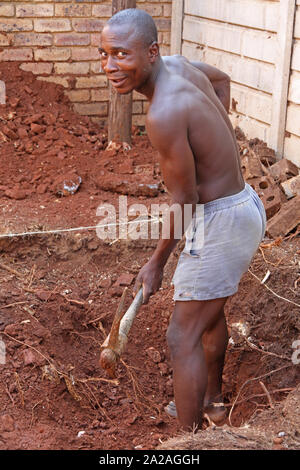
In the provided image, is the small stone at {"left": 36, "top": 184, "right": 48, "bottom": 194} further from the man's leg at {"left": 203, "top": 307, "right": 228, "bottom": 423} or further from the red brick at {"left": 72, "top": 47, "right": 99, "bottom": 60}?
the man's leg at {"left": 203, "top": 307, "right": 228, "bottom": 423}

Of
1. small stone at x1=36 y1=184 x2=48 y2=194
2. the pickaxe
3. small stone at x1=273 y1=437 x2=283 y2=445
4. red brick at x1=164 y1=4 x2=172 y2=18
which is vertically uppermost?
red brick at x1=164 y1=4 x2=172 y2=18

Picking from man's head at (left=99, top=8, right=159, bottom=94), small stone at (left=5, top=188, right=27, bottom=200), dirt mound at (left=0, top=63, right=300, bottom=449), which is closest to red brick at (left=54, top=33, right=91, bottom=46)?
dirt mound at (left=0, top=63, right=300, bottom=449)

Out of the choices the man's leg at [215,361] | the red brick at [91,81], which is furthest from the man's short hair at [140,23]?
the red brick at [91,81]

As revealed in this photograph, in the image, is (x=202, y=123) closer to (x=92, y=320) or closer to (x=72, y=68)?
(x=92, y=320)

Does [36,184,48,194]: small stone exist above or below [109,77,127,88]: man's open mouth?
below

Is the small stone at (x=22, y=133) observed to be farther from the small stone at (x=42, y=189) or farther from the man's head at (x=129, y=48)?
the man's head at (x=129, y=48)

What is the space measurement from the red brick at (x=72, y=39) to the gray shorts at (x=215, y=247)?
506 cm

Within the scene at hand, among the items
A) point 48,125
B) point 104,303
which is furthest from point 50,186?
point 104,303

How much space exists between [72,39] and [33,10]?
533mm

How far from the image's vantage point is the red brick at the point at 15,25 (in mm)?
7402

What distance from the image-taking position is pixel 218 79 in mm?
3590

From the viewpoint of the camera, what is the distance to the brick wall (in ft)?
24.4

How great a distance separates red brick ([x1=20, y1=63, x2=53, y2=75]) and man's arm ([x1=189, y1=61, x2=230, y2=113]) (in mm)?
4444

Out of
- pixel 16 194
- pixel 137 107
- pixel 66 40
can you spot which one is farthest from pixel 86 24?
pixel 16 194
